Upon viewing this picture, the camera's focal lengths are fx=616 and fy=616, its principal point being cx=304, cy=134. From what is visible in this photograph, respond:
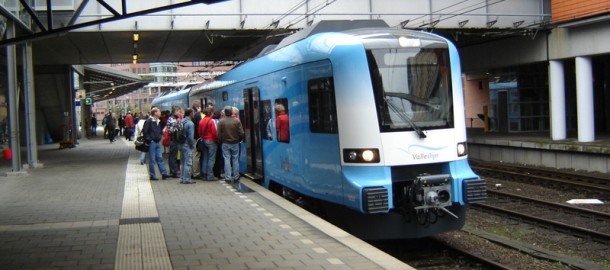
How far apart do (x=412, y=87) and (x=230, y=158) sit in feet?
18.8

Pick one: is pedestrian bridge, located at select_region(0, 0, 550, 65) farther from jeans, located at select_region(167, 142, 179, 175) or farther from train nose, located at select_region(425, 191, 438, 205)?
train nose, located at select_region(425, 191, 438, 205)

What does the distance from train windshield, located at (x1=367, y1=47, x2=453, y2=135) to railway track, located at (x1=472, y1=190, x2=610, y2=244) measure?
3.22m

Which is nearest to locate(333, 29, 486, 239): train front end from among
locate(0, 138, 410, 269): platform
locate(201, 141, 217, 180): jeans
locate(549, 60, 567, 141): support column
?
locate(0, 138, 410, 269): platform

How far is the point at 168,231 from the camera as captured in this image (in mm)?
7672

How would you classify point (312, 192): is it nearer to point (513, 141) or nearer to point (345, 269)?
point (345, 269)

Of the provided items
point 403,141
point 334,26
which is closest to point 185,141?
point 334,26

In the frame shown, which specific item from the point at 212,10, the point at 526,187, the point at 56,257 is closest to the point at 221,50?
the point at 212,10

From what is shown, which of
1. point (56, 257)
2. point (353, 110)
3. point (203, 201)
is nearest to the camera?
point (56, 257)

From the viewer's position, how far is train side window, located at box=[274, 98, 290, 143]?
9.81 metres

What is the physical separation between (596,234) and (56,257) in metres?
7.44

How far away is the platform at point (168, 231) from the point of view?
6.04 metres

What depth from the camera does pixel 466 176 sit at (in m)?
7.98

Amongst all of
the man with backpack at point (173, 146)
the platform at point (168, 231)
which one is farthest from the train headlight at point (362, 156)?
the man with backpack at point (173, 146)

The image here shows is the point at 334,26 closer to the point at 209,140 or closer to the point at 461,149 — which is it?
the point at 461,149
